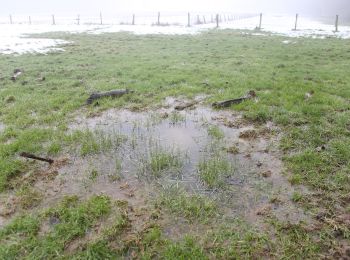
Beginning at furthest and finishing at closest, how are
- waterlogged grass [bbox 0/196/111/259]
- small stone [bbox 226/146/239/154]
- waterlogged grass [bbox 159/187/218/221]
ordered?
1. small stone [bbox 226/146/239/154]
2. waterlogged grass [bbox 159/187/218/221]
3. waterlogged grass [bbox 0/196/111/259]

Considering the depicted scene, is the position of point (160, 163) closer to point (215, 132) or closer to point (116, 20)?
point (215, 132)

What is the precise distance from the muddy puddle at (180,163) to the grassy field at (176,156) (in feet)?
0.55

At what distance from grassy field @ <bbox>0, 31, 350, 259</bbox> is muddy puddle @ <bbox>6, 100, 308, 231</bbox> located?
0.55 ft

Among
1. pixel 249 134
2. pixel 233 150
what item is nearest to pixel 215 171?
pixel 233 150

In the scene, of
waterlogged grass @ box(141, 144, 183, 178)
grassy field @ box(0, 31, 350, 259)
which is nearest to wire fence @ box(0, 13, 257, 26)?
grassy field @ box(0, 31, 350, 259)

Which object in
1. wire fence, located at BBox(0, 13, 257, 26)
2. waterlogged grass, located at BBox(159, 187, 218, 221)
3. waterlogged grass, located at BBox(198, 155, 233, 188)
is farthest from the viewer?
wire fence, located at BBox(0, 13, 257, 26)

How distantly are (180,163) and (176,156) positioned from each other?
0.74ft

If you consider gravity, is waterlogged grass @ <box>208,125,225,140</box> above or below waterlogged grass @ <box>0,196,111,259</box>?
above

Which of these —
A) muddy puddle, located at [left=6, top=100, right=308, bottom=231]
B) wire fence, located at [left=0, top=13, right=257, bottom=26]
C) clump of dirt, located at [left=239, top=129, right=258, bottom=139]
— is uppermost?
wire fence, located at [left=0, top=13, right=257, bottom=26]

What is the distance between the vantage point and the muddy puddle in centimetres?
554

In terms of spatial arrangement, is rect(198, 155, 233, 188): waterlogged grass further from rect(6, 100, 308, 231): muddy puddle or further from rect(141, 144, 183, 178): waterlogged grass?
rect(141, 144, 183, 178): waterlogged grass

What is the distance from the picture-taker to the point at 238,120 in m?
8.84

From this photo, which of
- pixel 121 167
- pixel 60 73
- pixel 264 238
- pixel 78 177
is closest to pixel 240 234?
pixel 264 238

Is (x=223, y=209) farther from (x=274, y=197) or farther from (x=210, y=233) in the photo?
(x=274, y=197)
